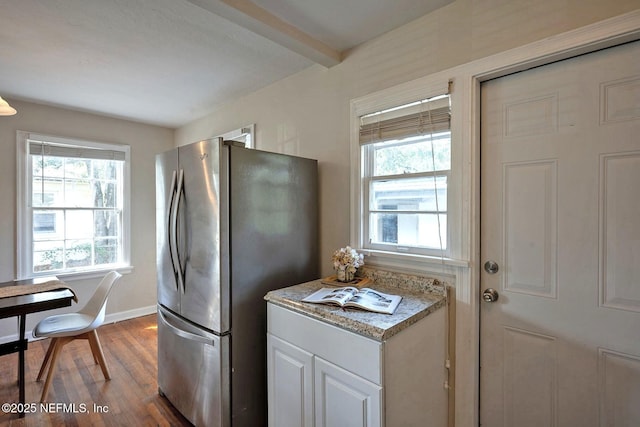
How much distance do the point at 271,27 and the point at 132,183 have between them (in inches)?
122

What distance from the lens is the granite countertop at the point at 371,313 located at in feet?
3.98

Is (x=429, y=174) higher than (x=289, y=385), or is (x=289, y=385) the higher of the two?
(x=429, y=174)

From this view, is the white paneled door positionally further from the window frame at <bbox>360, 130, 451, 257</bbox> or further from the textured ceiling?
the textured ceiling

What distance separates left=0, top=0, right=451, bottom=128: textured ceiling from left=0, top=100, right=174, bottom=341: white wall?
1.06ft

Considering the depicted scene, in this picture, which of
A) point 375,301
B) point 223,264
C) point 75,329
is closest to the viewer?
point 375,301

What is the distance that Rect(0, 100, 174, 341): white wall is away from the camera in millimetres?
3084

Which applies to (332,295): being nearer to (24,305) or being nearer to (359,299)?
(359,299)

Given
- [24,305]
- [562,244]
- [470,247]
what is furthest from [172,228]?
[562,244]

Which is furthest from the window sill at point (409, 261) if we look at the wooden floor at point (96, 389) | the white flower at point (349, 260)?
the wooden floor at point (96, 389)

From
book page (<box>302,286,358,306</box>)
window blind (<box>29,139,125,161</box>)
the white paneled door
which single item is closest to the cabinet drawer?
book page (<box>302,286,358,306</box>)

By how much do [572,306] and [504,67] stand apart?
1133 mm

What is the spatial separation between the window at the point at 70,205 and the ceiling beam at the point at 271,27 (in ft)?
9.50

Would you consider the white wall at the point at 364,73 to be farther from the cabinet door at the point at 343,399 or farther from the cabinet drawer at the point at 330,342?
the cabinet door at the point at 343,399

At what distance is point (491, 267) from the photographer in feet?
5.12
